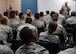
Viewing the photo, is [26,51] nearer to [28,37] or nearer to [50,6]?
[28,37]

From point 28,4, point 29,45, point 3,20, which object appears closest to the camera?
point 29,45

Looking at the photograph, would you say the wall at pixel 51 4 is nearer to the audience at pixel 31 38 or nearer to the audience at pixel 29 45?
the audience at pixel 31 38

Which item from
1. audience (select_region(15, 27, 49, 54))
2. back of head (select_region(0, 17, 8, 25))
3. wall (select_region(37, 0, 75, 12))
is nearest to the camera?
audience (select_region(15, 27, 49, 54))

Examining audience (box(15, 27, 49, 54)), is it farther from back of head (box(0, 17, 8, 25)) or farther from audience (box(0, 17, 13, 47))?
back of head (box(0, 17, 8, 25))

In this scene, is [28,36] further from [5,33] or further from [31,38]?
[5,33]

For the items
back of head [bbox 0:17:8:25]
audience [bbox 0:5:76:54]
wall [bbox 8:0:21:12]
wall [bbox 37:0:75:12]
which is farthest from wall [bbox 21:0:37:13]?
back of head [bbox 0:17:8:25]

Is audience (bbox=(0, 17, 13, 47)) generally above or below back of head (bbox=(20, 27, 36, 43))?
below

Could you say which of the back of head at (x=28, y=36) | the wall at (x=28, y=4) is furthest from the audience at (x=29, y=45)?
the wall at (x=28, y=4)

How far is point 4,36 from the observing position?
16.3 feet

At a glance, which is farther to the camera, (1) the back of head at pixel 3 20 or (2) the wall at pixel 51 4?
(2) the wall at pixel 51 4

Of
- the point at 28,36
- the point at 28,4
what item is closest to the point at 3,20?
the point at 28,36

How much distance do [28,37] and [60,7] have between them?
1021 centimetres

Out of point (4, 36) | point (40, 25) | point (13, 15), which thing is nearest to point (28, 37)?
point (4, 36)

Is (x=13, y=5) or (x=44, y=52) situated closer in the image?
(x=44, y=52)
